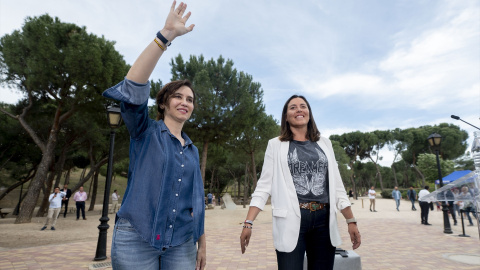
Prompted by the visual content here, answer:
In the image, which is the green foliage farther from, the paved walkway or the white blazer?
the white blazer

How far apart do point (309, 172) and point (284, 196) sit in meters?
0.29

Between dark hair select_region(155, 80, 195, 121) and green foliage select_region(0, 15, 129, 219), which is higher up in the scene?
green foliage select_region(0, 15, 129, 219)

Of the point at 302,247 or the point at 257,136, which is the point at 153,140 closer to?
the point at 302,247

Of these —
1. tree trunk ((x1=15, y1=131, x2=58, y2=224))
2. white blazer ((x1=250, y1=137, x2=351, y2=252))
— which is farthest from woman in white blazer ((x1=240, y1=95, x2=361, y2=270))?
tree trunk ((x1=15, y1=131, x2=58, y2=224))

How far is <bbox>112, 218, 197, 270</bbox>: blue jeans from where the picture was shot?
4.05 feet

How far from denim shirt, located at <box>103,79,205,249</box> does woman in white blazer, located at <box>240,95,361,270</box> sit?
1.91 feet

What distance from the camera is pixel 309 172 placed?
197 cm

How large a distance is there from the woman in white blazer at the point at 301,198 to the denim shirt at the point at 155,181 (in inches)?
22.9

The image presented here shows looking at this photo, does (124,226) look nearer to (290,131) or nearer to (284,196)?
(284,196)

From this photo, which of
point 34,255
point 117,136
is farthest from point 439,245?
point 117,136

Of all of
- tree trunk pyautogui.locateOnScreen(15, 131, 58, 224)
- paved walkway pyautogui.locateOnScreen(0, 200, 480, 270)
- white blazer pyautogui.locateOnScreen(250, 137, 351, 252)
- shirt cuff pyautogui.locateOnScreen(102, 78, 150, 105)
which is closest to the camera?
shirt cuff pyautogui.locateOnScreen(102, 78, 150, 105)

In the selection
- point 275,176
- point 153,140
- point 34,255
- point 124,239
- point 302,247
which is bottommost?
point 34,255

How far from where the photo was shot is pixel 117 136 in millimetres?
18047

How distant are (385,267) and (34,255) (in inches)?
286
